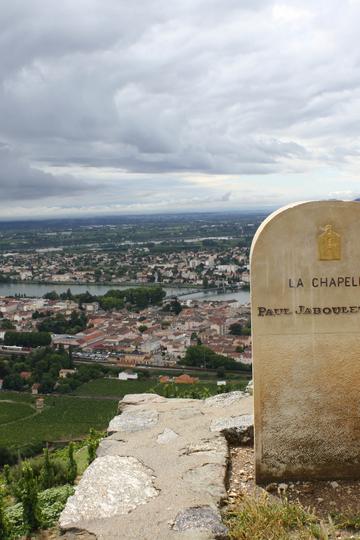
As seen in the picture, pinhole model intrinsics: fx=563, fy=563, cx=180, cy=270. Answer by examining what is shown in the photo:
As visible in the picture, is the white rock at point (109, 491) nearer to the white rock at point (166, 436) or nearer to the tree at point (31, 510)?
the tree at point (31, 510)

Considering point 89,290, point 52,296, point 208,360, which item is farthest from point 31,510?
point 89,290

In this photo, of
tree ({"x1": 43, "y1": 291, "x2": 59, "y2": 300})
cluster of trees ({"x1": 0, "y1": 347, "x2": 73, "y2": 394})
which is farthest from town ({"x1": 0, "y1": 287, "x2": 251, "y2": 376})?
tree ({"x1": 43, "y1": 291, "x2": 59, "y2": 300})

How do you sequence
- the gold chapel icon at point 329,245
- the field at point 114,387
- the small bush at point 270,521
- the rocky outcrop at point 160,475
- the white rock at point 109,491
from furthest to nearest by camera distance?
the field at point 114,387, the gold chapel icon at point 329,245, the white rock at point 109,491, the rocky outcrop at point 160,475, the small bush at point 270,521

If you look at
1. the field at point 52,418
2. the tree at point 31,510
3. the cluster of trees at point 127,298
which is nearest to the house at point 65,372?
the field at point 52,418

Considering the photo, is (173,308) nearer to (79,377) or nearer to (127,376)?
(127,376)

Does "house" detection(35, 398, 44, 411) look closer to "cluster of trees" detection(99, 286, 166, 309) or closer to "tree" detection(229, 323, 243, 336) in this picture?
"tree" detection(229, 323, 243, 336)
